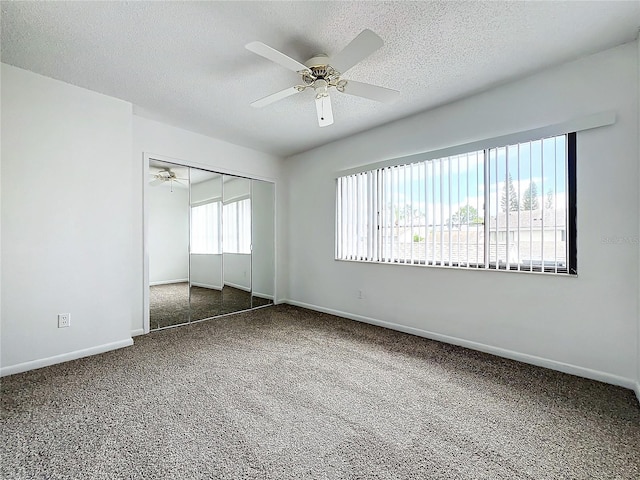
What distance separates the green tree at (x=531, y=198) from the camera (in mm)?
2506

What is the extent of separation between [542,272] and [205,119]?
3.71 m

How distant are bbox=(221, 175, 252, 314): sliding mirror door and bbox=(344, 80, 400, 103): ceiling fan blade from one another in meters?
2.52

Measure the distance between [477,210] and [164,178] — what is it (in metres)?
3.54

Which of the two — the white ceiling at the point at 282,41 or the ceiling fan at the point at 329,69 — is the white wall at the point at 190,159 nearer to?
the white ceiling at the point at 282,41

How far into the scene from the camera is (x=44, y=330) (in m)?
2.51

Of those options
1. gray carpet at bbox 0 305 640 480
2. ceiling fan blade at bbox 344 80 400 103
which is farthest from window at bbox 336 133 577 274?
ceiling fan blade at bbox 344 80 400 103

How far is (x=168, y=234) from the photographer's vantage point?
11.9ft

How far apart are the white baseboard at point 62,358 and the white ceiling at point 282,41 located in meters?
2.40

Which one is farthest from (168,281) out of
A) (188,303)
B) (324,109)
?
(324,109)

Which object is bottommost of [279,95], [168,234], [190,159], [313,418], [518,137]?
[313,418]

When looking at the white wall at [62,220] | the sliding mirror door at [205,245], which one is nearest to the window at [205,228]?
the sliding mirror door at [205,245]

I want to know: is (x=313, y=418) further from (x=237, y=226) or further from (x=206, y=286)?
(x=237, y=226)

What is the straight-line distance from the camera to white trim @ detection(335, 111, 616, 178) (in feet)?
7.25

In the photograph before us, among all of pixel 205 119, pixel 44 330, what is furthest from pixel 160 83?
pixel 44 330
